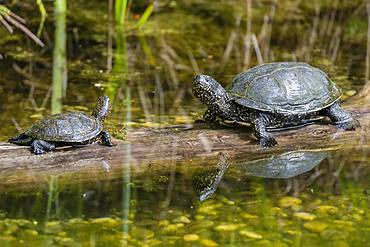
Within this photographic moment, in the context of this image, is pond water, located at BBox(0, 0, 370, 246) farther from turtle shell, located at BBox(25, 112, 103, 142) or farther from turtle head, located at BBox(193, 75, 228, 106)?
turtle head, located at BBox(193, 75, 228, 106)

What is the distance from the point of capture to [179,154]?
170 inches

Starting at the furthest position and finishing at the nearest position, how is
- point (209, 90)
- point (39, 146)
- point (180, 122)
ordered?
point (180, 122) → point (209, 90) → point (39, 146)

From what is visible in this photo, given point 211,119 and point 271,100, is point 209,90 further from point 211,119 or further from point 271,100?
point 271,100

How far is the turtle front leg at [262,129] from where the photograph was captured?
4.46m

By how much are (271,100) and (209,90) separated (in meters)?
0.40

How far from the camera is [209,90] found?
14.9 ft

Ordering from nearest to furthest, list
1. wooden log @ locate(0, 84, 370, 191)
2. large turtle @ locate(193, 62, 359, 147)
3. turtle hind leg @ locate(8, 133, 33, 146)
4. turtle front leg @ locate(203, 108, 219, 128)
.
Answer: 1. wooden log @ locate(0, 84, 370, 191)
2. turtle hind leg @ locate(8, 133, 33, 146)
3. large turtle @ locate(193, 62, 359, 147)
4. turtle front leg @ locate(203, 108, 219, 128)

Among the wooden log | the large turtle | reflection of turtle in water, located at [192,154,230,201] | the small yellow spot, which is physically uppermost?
the large turtle

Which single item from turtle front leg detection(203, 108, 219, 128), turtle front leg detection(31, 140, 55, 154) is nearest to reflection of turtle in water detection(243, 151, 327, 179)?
turtle front leg detection(203, 108, 219, 128)

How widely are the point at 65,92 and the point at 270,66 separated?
2.09 m

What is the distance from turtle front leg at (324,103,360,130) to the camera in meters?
4.70

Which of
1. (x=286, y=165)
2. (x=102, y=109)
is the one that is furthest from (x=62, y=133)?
(x=286, y=165)

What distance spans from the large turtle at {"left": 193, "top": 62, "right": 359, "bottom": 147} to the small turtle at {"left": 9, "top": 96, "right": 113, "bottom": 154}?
73 cm

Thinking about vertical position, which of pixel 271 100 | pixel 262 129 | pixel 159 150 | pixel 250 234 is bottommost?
pixel 250 234
